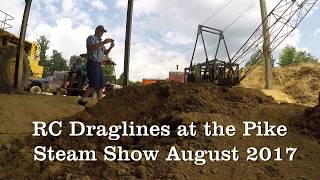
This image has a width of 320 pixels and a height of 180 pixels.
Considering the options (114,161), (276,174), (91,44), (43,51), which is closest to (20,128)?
(91,44)

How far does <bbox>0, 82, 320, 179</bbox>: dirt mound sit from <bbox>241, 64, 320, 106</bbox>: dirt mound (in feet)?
70.0

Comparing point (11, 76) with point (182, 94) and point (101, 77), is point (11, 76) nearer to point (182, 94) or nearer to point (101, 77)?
point (101, 77)

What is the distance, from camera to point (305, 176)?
4148 mm

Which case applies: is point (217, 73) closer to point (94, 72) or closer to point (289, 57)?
point (94, 72)

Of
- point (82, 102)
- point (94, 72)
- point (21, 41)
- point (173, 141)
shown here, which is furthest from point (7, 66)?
point (173, 141)

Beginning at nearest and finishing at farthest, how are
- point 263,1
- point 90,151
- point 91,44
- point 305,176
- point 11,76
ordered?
point 305,176
point 90,151
point 91,44
point 11,76
point 263,1

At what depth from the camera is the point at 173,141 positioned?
457cm

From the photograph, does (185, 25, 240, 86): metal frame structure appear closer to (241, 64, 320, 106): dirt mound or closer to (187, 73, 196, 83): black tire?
(187, 73, 196, 83): black tire

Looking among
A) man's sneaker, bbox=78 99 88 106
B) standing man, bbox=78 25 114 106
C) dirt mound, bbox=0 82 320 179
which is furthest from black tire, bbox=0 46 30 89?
dirt mound, bbox=0 82 320 179

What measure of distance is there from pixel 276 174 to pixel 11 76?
793 centimetres

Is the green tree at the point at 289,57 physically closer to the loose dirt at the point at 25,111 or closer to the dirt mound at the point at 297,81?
the dirt mound at the point at 297,81

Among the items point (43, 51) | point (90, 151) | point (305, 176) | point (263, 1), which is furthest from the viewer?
point (43, 51)

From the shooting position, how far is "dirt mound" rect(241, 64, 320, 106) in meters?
28.0

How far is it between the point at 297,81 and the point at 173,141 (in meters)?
27.5
